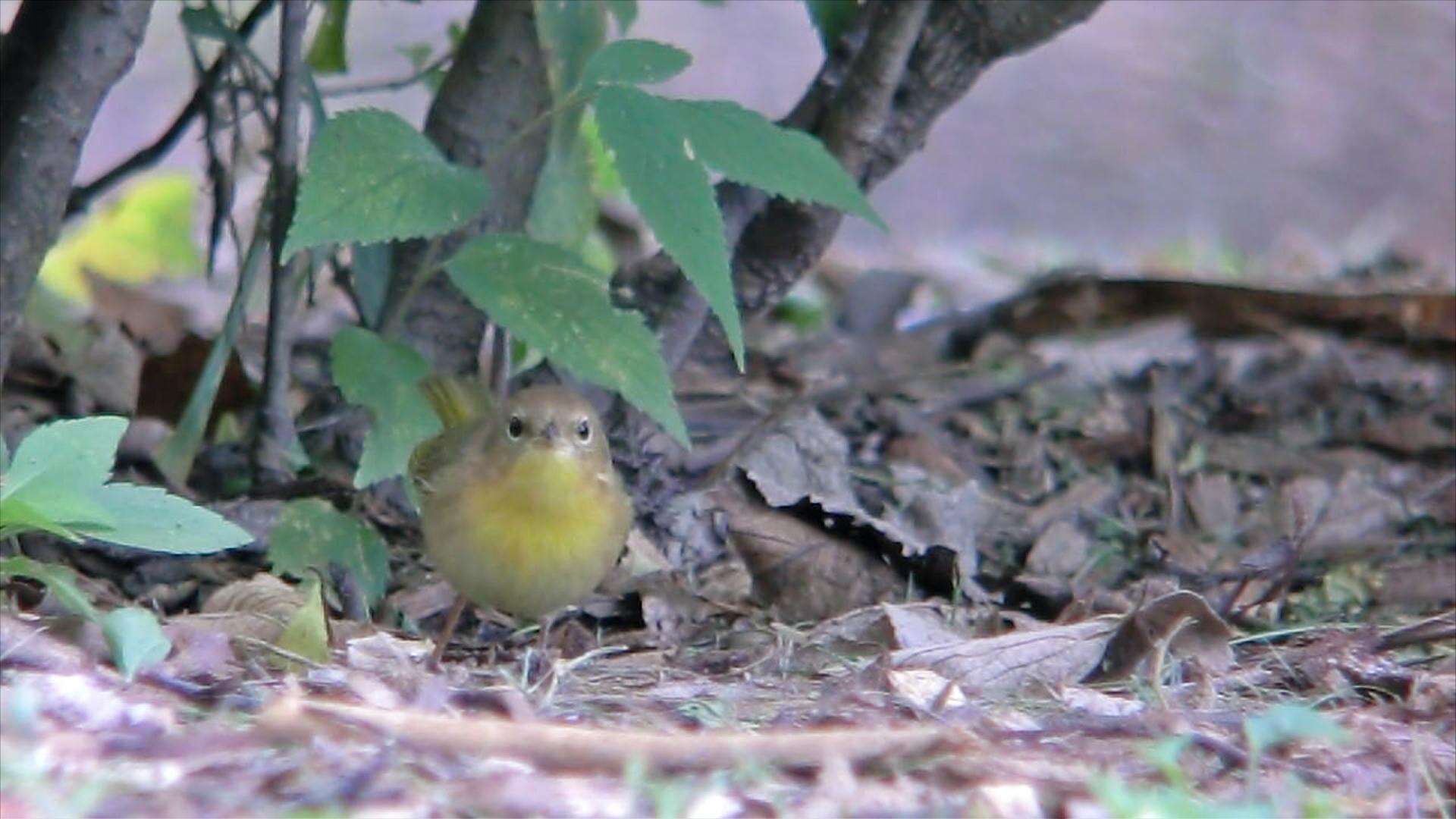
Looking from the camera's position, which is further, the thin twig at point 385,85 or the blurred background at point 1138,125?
the blurred background at point 1138,125

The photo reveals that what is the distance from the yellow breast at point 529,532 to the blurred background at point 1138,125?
13.8 ft

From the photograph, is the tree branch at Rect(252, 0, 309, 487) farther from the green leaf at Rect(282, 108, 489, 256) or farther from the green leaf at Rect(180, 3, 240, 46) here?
the green leaf at Rect(282, 108, 489, 256)

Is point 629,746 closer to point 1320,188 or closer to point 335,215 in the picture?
point 335,215

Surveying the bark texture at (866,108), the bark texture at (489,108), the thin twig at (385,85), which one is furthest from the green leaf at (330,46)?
the bark texture at (866,108)

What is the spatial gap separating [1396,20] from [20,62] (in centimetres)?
801

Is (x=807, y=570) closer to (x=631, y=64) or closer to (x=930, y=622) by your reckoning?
(x=930, y=622)

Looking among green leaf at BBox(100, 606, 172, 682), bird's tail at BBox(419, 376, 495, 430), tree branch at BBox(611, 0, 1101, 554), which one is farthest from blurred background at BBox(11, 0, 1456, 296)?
green leaf at BBox(100, 606, 172, 682)

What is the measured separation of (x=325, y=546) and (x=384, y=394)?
338 millimetres

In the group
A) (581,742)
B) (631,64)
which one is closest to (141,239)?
(631,64)

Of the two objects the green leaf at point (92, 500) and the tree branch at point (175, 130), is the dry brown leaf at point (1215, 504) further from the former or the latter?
the green leaf at point (92, 500)

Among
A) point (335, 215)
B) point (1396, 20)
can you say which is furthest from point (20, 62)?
point (1396, 20)

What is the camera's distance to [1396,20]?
10.4 metres

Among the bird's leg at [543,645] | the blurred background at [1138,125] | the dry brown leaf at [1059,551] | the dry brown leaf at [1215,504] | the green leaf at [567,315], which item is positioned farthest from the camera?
the blurred background at [1138,125]

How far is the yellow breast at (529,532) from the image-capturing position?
14.1ft
